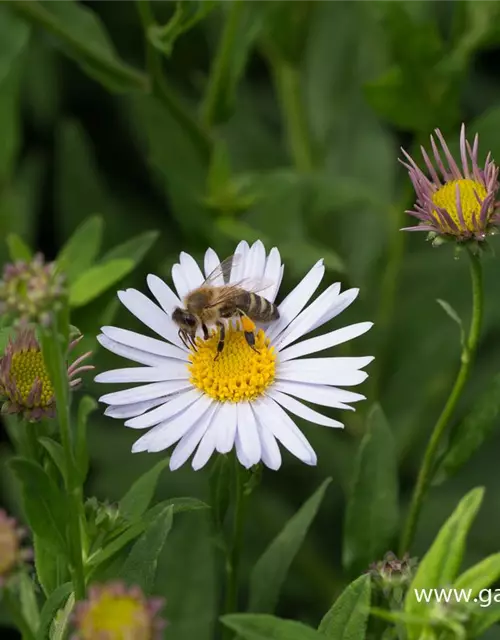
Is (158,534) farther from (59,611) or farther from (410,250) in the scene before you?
(410,250)

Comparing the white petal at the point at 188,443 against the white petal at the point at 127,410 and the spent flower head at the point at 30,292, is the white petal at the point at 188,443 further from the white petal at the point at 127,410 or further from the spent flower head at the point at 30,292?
the spent flower head at the point at 30,292

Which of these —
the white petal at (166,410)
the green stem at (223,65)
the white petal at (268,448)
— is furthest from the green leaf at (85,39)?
the white petal at (268,448)

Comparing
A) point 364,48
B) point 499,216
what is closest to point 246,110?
point 364,48

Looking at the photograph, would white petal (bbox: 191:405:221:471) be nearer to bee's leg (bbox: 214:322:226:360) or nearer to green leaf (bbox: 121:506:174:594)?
green leaf (bbox: 121:506:174:594)

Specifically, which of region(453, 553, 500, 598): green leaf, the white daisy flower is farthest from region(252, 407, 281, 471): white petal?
region(453, 553, 500, 598): green leaf

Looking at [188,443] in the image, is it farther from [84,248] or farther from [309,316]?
[84,248]
